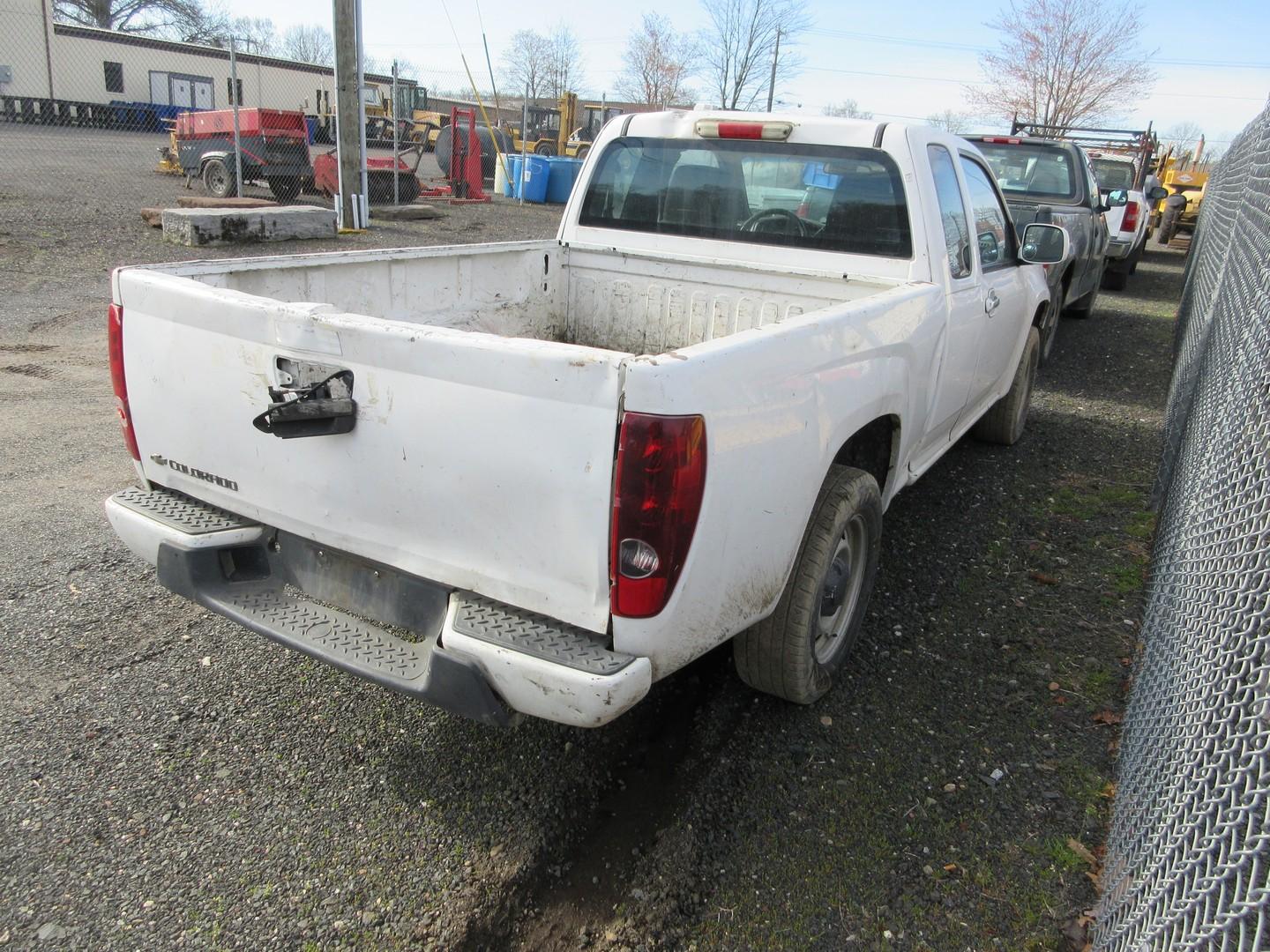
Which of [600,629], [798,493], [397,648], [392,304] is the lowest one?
[397,648]

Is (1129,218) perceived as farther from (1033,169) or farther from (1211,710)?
(1211,710)

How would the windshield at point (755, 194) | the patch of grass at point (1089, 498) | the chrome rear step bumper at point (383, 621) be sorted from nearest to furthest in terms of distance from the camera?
the chrome rear step bumper at point (383, 621) < the windshield at point (755, 194) < the patch of grass at point (1089, 498)

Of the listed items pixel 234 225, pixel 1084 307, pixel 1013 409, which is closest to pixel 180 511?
pixel 1013 409

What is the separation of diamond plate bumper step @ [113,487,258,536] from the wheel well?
211 centimetres

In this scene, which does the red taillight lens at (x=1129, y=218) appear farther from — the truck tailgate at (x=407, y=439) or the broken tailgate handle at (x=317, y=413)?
the broken tailgate handle at (x=317, y=413)

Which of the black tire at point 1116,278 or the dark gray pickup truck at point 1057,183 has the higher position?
the dark gray pickup truck at point 1057,183

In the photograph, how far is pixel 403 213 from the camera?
1530cm

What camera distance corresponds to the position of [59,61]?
3466 cm

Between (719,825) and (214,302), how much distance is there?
2107 millimetres

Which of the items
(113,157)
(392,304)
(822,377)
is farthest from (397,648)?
(113,157)

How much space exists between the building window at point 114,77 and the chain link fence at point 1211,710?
43.5 metres

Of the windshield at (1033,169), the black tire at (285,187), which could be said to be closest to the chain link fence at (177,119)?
the black tire at (285,187)

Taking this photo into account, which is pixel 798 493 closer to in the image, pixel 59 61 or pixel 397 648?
pixel 397 648

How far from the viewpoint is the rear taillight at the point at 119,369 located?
2.81 m
